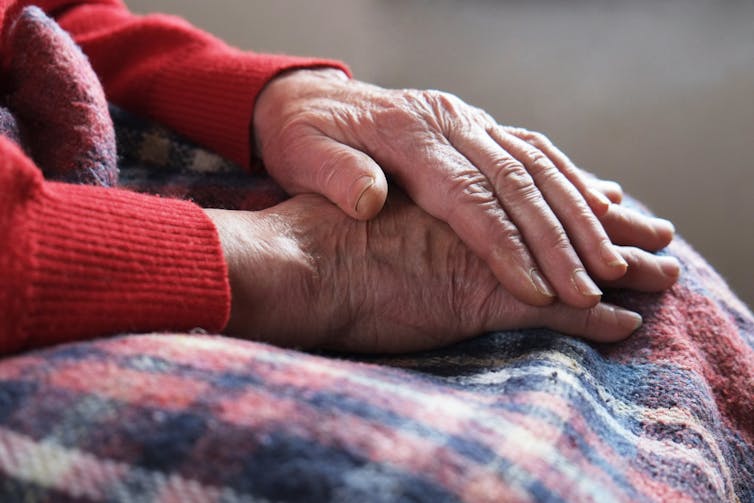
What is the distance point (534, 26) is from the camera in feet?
4.52

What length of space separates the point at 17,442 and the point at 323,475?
5.9 inches

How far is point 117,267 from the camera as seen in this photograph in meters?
0.47

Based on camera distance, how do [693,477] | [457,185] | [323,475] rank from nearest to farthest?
[323,475]
[693,477]
[457,185]

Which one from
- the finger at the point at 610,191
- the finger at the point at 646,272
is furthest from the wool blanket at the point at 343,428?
the finger at the point at 610,191

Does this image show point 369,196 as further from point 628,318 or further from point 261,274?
point 628,318

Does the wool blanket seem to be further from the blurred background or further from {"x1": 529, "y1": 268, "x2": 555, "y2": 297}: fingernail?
the blurred background

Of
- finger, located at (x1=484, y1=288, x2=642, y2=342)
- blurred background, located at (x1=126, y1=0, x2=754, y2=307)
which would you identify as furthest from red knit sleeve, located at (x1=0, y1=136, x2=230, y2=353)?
blurred background, located at (x1=126, y1=0, x2=754, y2=307)

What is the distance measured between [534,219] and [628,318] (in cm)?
12

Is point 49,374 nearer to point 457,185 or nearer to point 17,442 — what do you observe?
point 17,442

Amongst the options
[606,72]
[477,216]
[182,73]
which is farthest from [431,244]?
[606,72]

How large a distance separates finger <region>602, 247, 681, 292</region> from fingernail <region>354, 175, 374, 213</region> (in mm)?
238

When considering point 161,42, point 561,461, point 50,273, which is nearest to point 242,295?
point 50,273

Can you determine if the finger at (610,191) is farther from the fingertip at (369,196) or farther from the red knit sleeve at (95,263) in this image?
the red knit sleeve at (95,263)

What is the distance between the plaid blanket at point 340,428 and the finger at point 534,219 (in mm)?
52
